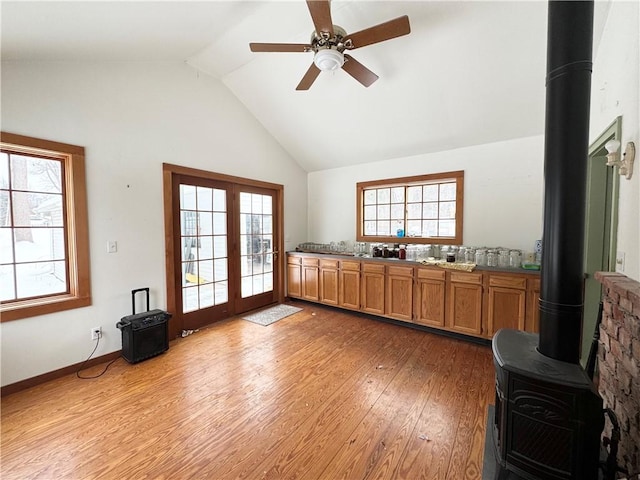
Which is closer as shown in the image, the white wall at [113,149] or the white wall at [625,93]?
the white wall at [625,93]

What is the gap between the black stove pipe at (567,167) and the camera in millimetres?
1365

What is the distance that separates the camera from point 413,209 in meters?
4.18

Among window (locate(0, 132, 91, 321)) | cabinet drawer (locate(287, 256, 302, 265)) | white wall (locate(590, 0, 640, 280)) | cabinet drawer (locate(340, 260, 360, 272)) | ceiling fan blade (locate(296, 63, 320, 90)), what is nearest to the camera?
white wall (locate(590, 0, 640, 280))

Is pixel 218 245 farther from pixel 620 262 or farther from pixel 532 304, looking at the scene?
pixel 620 262

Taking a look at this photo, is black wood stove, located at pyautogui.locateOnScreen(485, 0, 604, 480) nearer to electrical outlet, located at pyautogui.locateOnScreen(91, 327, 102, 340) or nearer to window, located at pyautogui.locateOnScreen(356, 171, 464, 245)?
window, located at pyautogui.locateOnScreen(356, 171, 464, 245)

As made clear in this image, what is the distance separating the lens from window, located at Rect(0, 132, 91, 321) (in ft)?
7.38

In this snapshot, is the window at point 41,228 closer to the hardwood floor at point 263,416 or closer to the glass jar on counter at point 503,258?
the hardwood floor at point 263,416

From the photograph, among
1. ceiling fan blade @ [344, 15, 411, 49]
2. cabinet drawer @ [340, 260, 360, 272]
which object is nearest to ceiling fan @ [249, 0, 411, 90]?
ceiling fan blade @ [344, 15, 411, 49]

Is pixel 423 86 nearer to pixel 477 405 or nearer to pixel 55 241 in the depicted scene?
pixel 477 405

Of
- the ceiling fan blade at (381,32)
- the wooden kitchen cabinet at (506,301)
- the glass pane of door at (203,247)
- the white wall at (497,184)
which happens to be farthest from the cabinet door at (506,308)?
the glass pane of door at (203,247)

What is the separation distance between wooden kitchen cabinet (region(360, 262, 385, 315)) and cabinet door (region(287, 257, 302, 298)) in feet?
3.95

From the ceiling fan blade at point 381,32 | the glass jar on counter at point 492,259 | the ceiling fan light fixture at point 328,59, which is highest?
the ceiling fan blade at point 381,32

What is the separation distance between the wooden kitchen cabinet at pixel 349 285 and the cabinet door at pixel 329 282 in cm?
9

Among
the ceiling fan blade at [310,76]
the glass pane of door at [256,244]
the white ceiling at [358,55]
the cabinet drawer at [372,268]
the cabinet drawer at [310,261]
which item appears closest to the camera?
the white ceiling at [358,55]
